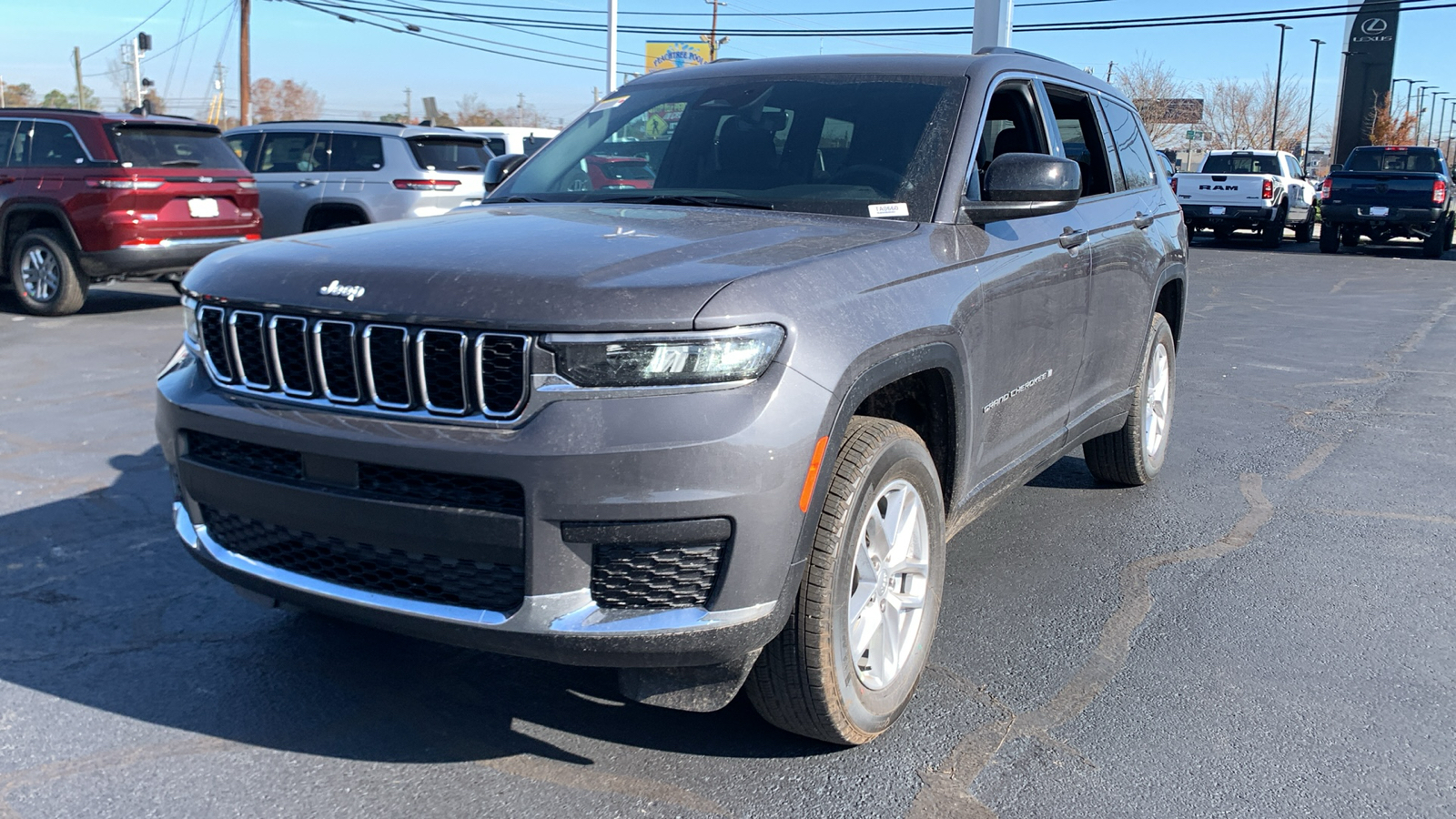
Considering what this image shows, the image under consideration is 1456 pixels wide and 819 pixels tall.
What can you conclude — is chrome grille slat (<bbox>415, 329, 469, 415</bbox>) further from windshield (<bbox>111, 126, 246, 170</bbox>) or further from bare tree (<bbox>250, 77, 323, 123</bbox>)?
bare tree (<bbox>250, 77, 323, 123</bbox>)

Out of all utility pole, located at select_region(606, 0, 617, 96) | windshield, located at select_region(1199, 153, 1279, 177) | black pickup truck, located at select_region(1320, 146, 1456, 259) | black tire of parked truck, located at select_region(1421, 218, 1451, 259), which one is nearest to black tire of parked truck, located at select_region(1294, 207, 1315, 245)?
windshield, located at select_region(1199, 153, 1279, 177)

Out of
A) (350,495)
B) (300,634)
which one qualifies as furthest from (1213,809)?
(300,634)

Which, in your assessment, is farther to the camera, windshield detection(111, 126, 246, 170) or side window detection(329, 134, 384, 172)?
side window detection(329, 134, 384, 172)

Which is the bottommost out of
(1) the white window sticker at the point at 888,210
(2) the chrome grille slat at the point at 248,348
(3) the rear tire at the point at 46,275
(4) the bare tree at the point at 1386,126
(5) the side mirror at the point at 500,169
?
(3) the rear tire at the point at 46,275

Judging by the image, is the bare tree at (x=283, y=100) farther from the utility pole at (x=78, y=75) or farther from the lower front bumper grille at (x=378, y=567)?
the lower front bumper grille at (x=378, y=567)

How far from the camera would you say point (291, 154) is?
44.0 ft

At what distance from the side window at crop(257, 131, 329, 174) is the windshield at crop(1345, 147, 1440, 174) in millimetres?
17622

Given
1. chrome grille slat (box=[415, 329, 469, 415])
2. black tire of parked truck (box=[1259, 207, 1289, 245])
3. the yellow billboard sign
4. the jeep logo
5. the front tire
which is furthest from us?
the yellow billboard sign

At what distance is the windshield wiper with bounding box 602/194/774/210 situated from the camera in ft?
12.0

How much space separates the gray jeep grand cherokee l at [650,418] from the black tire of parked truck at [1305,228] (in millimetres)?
24494

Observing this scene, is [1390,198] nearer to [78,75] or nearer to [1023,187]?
[1023,187]

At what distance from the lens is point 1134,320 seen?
16.4 ft

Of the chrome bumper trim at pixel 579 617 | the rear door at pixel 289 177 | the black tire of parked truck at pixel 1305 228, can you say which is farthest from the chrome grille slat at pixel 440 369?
the black tire of parked truck at pixel 1305 228

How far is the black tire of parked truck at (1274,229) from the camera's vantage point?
23.1 meters
